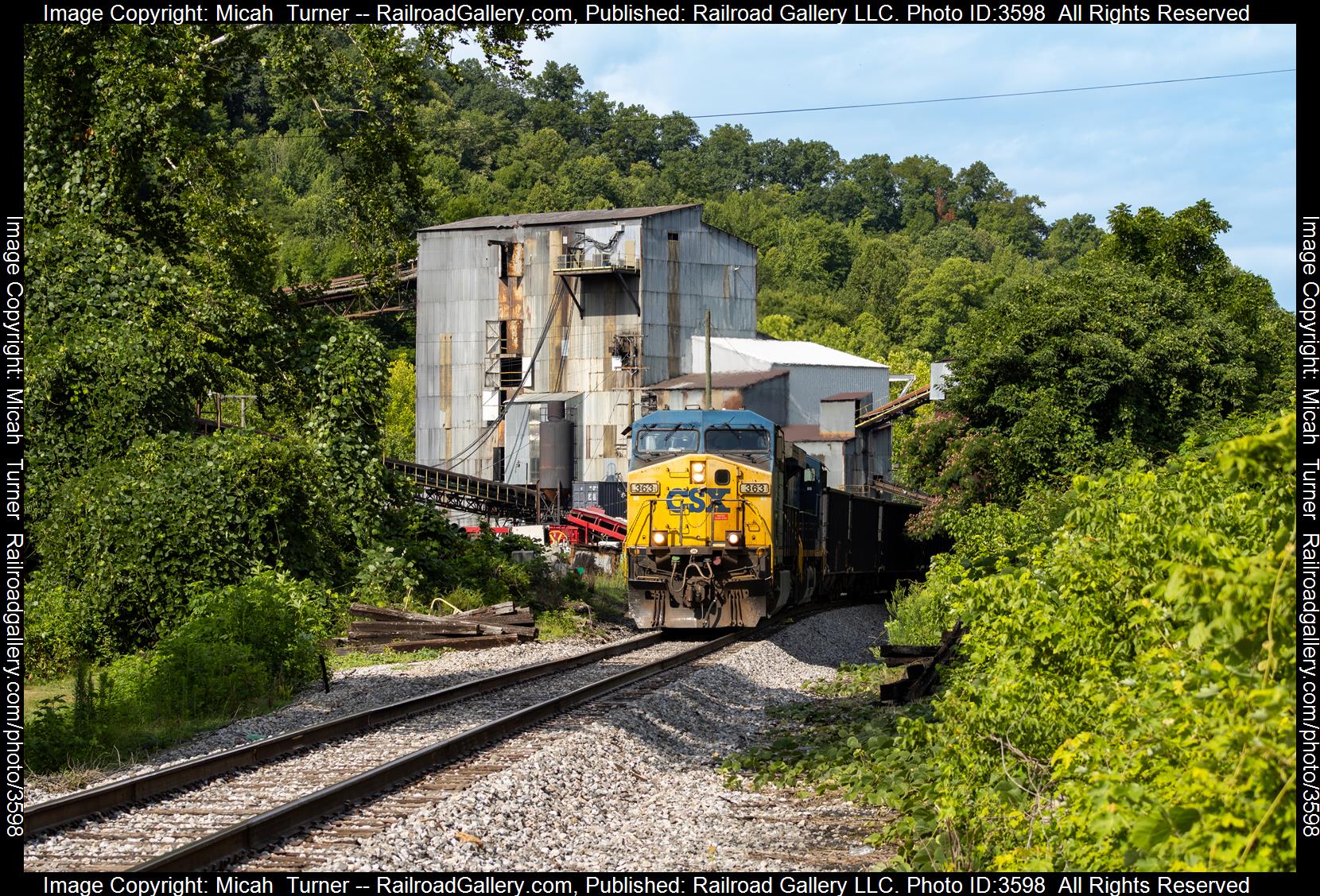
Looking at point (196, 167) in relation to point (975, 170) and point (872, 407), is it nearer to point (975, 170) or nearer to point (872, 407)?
point (872, 407)

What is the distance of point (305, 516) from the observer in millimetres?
21578

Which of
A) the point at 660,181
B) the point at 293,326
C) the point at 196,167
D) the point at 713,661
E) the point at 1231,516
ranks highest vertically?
the point at 660,181

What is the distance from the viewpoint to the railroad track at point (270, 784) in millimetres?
7902

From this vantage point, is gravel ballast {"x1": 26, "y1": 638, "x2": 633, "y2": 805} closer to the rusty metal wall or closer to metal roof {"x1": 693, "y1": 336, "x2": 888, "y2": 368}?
the rusty metal wall

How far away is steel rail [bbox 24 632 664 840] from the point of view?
871cm

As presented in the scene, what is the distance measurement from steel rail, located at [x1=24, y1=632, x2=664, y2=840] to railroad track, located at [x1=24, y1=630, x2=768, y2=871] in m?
0.01

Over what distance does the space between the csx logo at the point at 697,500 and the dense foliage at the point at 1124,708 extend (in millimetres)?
8831

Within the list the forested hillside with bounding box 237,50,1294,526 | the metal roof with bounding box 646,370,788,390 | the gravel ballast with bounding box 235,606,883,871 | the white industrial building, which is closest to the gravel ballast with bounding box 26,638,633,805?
the gravel ballast with bounding box 235,606,883,871

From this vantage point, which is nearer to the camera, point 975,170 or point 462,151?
point 462,151

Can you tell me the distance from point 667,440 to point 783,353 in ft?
119

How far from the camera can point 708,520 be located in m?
22.1

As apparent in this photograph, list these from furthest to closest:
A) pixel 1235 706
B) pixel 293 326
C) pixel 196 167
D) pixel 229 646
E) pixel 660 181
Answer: pixel 660 181
pixel 293 326
pixel 196 167
pixel 229 646
pixel 1235 706
